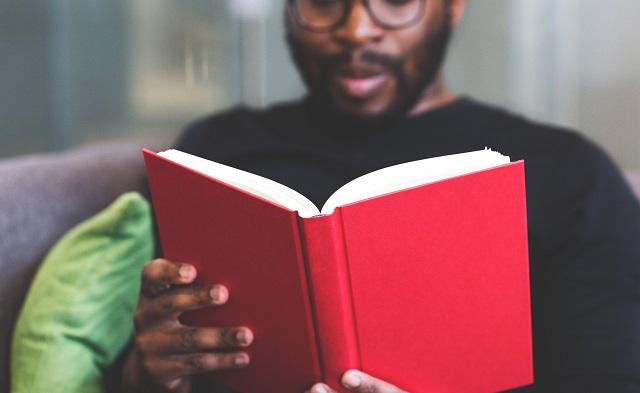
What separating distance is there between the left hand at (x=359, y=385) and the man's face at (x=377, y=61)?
567 mm

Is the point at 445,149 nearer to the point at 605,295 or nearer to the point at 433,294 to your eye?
the point at 605,295

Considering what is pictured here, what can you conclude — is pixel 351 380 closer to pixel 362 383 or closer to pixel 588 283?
pixel 362 383

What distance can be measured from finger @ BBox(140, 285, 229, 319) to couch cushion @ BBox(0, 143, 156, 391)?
0.32 m

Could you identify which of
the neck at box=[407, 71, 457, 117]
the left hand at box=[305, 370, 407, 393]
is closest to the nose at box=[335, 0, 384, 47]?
the neck at box=[407, 71, 457, 117]

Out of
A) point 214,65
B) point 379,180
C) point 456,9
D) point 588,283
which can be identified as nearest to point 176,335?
point 379,180

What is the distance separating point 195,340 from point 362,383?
19 centimetres

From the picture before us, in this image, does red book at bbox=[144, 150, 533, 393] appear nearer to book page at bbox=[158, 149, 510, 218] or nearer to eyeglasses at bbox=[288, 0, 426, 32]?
book page at bbox=[158, 149, 510, 218]

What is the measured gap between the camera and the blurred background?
2146 mm

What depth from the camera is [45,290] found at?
970 mm

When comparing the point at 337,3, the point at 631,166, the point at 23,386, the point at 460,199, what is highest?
the point at 337,3

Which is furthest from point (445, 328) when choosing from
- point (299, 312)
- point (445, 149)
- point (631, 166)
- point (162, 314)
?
point (631, 166)

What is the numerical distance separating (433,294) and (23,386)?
57 centimetres

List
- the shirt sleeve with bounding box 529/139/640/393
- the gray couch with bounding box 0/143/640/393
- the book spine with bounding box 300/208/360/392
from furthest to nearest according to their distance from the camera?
the gray couch with bounding box 0/143/640/393 < the shirt sleeve with bounding box 529/139/640/393 < the book spine with bounding box 300/208/360/392

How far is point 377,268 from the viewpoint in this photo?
0.65m
